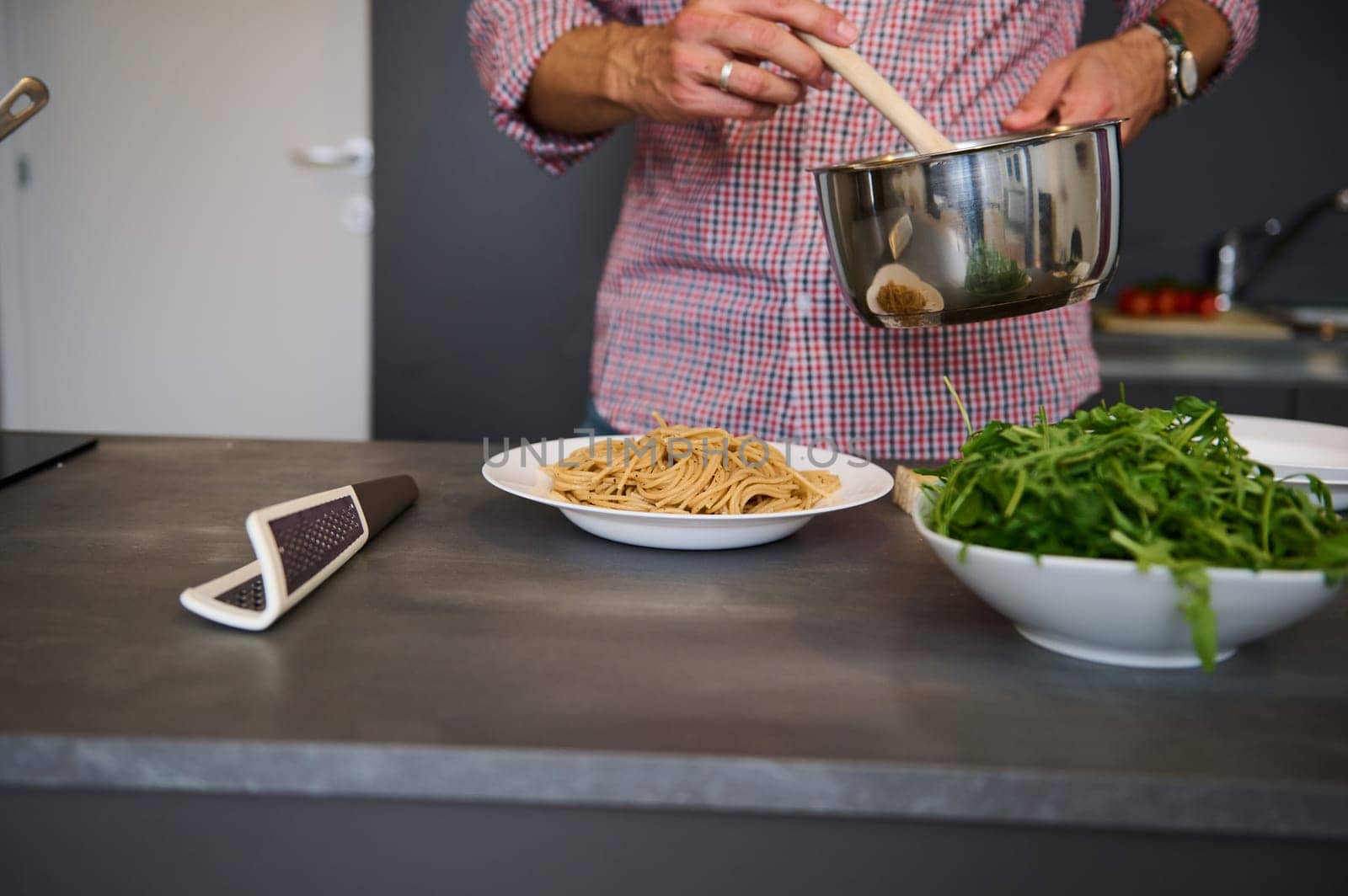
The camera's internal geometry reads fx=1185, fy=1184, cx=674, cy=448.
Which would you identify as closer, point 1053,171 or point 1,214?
point 1053,171

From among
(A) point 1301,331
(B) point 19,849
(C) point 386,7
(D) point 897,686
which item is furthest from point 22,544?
(A) point 1301,331

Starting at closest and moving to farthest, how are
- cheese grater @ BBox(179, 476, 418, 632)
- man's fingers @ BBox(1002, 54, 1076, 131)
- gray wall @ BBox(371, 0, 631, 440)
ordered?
cheese grater @ BBox(179, 476, 418, 632), man's fingers @ BBox(1002, 54, 1076, 131), gray wall @ BBox(371, 0, 631, 440)

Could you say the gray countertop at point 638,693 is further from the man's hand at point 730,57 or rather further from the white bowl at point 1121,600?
the man's hand at point 730,57

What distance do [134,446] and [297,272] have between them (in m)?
2.16

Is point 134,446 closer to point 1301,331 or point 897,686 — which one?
point 897,686

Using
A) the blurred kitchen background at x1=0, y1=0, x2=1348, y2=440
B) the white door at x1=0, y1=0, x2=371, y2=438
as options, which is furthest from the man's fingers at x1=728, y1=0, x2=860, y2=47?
the white door at x1=0, y1=0, x2=371, y2=438

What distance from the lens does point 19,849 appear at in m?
0.63

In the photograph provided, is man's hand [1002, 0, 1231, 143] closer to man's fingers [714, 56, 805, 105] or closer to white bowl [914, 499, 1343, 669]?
man's fingers [714, 56, 805, 105]

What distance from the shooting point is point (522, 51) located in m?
1.33

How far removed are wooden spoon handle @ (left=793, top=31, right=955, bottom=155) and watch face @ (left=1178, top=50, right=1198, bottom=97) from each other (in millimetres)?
546

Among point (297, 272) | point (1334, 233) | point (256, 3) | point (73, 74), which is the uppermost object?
point (256, 3)

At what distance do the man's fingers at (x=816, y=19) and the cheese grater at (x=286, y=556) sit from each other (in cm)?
53

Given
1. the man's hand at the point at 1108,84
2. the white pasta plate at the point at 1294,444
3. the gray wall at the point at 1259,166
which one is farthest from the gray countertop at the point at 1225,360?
the white pasta plate at the point at 1294,444

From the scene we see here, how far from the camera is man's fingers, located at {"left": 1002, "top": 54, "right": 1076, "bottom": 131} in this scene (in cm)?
121
